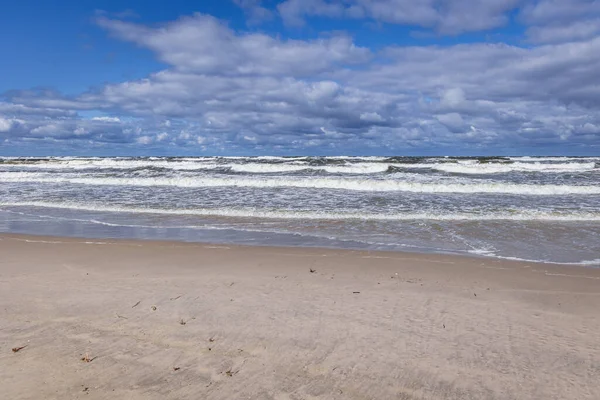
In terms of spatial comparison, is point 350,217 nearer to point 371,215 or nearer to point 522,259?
point 371,215

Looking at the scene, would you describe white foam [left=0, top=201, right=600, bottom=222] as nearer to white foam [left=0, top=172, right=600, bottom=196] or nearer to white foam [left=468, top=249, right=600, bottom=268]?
white foam [left=468, top=249, right=600, bottom=268]

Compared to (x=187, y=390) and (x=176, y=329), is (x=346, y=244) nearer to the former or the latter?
(x=176, y=329)

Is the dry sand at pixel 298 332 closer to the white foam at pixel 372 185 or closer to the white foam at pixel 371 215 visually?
the white foam at pixel 371 215

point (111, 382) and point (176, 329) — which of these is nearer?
point (111, 382)

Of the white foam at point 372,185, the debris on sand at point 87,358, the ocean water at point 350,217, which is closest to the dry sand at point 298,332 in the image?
the debris on sand at point 87,358

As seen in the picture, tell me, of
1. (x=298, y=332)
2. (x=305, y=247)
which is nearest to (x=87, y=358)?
(x=298, y=332)

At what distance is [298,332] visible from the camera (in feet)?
13.0

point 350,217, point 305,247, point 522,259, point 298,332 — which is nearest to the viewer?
point 298,332

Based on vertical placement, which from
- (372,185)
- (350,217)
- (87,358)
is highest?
(372,185)

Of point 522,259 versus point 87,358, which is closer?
point 87,358

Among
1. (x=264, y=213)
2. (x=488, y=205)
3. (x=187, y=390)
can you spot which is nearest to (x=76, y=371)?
(x=187, y=390)

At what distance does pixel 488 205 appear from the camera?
14.8m

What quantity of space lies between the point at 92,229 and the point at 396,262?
748 centimetres

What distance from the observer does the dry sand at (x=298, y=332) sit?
122 inches
